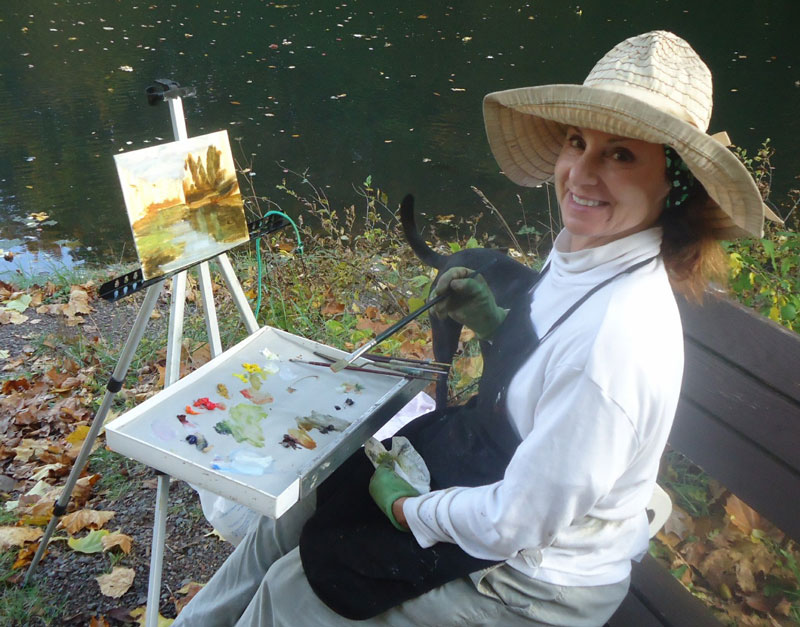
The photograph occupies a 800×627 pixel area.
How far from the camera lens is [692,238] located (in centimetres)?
135

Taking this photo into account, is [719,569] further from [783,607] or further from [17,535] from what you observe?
[17,535]

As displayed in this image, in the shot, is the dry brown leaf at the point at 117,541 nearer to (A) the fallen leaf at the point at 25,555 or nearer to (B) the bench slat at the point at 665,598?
(A) the fallen leaf at the point at 25,555

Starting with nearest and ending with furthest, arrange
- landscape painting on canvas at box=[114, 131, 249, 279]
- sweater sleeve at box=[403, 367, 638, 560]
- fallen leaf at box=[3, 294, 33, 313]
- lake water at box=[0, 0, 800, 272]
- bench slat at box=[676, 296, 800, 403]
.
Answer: sweater sleeve at box=[403, 367, 638, 560], bench slat at box=[676, 296, 800, 403], landscape painting on canvas at box=[114, 131, 249, 279], fallen leaf at box=[3, 294, 33, 313], lake water at box=[0, 0, 800, 272]

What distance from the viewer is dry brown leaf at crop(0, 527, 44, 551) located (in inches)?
91.0

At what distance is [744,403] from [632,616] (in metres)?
0.53

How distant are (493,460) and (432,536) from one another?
20 cm

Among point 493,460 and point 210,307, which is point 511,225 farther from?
point 493,460

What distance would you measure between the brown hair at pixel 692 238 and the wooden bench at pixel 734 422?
0.21 metres

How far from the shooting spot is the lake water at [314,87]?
5.47 meters

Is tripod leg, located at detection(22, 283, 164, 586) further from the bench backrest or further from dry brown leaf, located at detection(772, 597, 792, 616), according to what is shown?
dry brown leaf, located at detection(772, 597, 792, 616)

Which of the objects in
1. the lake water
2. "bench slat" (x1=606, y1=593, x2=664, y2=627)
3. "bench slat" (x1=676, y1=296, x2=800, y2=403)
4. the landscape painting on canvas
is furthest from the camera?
the lake water

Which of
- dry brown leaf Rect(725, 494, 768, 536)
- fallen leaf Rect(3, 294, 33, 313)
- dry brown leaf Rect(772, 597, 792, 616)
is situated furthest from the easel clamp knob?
fallen leaf Rect(3, 294, 33, 313)

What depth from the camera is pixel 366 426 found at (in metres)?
1.69

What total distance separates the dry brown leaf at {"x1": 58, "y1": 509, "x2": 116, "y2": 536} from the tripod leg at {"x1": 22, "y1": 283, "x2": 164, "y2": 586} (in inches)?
6.5
